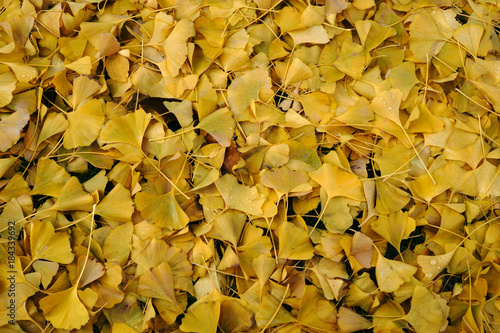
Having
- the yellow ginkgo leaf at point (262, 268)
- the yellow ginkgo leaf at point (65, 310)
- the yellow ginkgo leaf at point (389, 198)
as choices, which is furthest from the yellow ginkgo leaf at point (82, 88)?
the yellow ginkgo leaf at point (389, 198)

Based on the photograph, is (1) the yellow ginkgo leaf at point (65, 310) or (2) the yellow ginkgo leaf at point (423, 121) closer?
(1) the yellow ginkgo leaf at point (65, 310)

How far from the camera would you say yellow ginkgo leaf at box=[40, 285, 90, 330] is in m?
0.68

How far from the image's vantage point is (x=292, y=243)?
2.41 feet

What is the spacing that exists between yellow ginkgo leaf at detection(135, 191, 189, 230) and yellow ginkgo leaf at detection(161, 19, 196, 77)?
0.24m

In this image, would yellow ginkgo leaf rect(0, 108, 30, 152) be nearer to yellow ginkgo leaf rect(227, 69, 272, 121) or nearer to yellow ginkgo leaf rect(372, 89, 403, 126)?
yellow ginkgo leaf rect(227, 69, 272, 121)

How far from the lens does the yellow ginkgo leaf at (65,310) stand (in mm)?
679

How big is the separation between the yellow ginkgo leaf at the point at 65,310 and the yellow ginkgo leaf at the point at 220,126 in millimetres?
353

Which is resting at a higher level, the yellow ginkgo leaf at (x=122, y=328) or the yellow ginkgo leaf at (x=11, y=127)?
the yellow ginkgo leaf at (x=11, y=127)

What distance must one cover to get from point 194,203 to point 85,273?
0.72 feet

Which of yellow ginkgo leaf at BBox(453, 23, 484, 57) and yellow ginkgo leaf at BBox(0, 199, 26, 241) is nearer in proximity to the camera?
yellow ginkgo leaf at BBox(0, 199, 26, 241)

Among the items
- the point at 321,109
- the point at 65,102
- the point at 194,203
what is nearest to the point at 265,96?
the point at 321,109

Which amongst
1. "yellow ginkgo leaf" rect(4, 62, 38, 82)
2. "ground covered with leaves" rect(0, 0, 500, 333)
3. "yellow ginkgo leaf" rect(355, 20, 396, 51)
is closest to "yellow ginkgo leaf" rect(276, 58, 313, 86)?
"ground covered with leaves" rect(0, 0, 500, 333)

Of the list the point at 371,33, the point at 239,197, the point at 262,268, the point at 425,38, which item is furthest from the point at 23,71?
the point at 425,38

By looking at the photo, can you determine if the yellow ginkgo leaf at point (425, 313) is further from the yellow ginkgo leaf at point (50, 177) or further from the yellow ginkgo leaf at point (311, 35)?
the yellow ginkgo leaf at point (50, 177)
